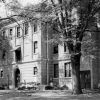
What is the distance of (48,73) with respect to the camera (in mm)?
39250

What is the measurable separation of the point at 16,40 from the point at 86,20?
71.7ft

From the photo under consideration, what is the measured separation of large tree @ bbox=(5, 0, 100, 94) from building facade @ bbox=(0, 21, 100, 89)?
6.31 meters

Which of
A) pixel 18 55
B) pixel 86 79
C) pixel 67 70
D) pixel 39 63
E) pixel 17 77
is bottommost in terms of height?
pixel 86 79

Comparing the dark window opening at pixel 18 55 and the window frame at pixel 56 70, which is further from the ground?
the dark window opening at pixel 18 55

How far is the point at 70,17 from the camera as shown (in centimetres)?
2608

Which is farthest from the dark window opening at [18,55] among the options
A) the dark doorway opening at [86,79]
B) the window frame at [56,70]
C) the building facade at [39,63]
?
the dark doorway opening at [86,79]

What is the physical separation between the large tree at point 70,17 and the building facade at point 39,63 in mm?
6309

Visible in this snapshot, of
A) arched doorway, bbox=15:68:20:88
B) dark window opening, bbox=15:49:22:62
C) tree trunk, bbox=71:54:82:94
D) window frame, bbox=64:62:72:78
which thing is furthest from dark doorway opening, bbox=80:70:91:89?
arched doorway, bbox=15:68:20:88

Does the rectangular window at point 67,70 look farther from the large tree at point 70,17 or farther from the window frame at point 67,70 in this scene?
the large tree at point 70,17

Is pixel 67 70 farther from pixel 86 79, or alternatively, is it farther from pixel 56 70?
pixel 86 79

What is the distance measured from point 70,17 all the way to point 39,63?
14516mm

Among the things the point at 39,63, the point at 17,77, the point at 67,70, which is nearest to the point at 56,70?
the point at 39,63

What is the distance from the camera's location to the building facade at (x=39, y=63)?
34.8 meters

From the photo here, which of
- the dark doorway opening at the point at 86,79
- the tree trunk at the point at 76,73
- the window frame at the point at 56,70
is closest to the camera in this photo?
the tree trunk at the point at 76,73
